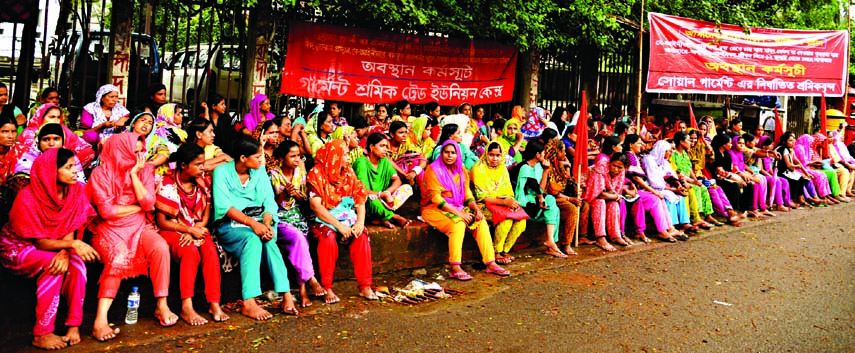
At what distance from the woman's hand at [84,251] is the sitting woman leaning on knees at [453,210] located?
3141mm

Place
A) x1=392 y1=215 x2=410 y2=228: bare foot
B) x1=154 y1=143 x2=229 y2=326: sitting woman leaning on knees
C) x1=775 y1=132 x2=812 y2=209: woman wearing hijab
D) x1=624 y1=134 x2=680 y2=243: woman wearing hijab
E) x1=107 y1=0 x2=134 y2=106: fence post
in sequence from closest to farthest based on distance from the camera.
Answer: x1=154 y1=143 x2=229 y2=326: sitting woman leaning on knees
x1=392 y1=215 x2=410 y2=228: bare foot
x1=107 y1=0 x2=134 y2=106: fence post
x1=624 y1=134 x2=680 y2=243: woman wearing hijab
x1=775 y1=132 x2=812 y2=209: woman wearing hijab

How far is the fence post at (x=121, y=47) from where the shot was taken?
7.74m

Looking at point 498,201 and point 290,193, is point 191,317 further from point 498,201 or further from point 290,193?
point 498,201

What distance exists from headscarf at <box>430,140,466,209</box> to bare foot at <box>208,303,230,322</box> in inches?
101

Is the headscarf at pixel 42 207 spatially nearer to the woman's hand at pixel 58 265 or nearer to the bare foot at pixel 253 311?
the woman's hand at pixel 58 265

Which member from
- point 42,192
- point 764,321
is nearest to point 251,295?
point 42,192

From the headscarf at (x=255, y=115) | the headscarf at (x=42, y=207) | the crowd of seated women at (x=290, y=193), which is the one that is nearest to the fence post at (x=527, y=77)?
the crowd of seated women at (x=290, y=193)

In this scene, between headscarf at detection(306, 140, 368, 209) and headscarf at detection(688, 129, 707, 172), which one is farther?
headscarf at detection(688, 129, 707, 172)

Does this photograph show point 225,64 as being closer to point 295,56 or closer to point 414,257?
point 295,56

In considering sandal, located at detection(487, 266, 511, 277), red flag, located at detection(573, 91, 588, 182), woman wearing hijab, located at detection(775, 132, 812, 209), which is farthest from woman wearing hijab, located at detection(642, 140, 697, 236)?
woman wearing hijab, located at detection(775, 132, 812, 209)

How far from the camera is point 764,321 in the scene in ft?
18.6

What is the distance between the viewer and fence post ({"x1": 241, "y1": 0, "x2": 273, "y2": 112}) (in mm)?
8883

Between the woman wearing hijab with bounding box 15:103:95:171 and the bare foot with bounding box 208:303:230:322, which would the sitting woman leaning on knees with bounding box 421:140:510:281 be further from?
the woman wearing hijab with bounding box 15:103:95:171

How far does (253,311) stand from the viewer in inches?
213
